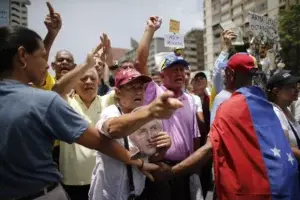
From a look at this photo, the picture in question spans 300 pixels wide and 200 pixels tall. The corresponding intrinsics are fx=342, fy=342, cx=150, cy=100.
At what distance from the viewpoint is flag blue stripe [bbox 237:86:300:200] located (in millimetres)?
2078

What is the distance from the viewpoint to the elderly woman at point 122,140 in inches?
72.6

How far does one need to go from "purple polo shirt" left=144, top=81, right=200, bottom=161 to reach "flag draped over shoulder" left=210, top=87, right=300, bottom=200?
0.78 m

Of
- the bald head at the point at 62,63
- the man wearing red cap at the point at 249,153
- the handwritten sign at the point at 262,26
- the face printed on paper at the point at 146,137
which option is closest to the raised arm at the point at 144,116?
the face printed on paper at the point at 146,137

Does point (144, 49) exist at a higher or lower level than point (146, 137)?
higher

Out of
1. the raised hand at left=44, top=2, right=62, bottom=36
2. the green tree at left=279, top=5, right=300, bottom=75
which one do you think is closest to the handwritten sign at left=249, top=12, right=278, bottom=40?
the raised hand at left=44, top=2, right=62, bottom=36

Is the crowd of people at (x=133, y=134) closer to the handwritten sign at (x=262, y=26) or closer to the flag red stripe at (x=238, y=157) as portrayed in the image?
the flag red stripe at (x=238, y=157)

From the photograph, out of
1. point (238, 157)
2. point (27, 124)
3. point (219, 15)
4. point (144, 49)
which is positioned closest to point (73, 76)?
point (144, 49)

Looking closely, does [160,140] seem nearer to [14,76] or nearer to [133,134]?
[133,134]

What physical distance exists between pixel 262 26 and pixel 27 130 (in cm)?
1105

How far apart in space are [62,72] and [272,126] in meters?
2.38

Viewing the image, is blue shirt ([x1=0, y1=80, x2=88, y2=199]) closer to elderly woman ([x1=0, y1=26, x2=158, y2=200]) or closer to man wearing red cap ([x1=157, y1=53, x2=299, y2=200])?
elderly woman ([x1=0, y1=26, x2=158, y2=200])

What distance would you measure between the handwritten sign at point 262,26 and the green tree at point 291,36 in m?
14.7

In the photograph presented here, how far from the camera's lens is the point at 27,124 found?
1660mm

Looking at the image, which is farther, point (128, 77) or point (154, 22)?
point (154, 22)
